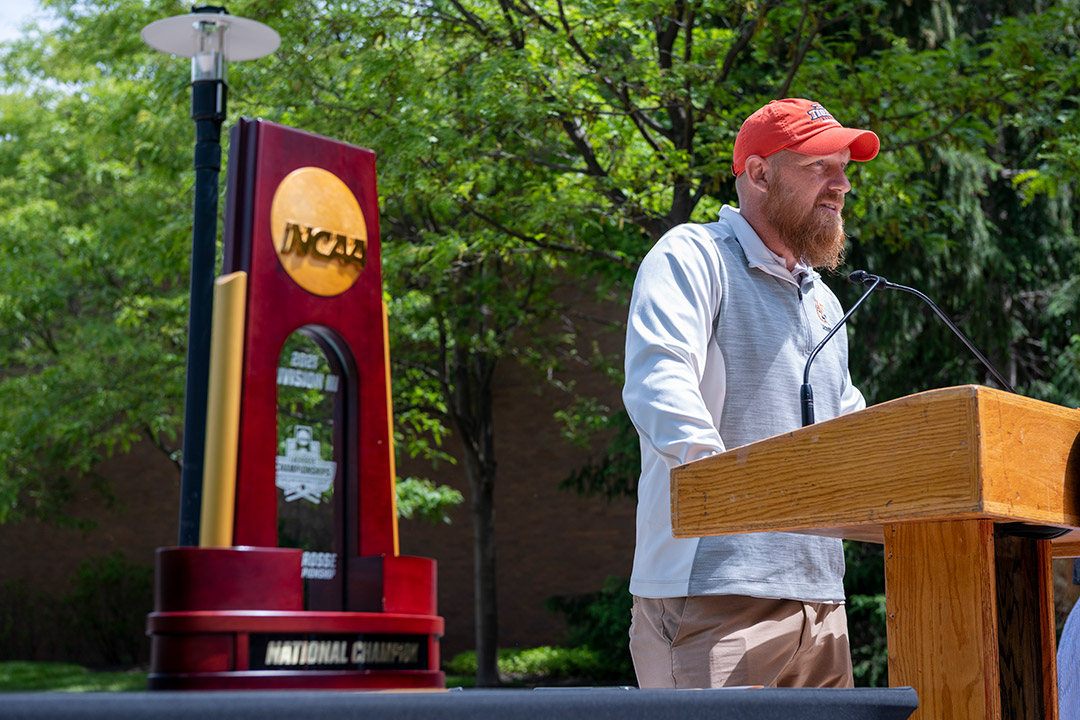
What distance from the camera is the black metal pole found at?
558 centimetres

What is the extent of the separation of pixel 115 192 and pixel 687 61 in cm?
933

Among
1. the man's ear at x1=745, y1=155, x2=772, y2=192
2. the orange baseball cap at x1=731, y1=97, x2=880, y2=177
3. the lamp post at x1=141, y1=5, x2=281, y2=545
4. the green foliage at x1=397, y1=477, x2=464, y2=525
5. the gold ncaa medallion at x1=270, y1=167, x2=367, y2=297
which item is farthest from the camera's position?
the green foliage at x1=397, y1=477, x2=464, y2=525

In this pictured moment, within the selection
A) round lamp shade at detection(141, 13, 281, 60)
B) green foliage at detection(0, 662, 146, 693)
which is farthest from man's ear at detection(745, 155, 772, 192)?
green foliage at detection(0, 662, 146, 693)

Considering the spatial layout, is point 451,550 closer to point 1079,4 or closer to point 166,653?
point 1079,4

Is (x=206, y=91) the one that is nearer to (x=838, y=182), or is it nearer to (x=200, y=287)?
(x=200, y=287)

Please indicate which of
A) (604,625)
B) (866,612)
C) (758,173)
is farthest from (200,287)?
(604,625)

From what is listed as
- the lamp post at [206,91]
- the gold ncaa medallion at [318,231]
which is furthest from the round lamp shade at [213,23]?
the gold ncaa medallion at [318,231]

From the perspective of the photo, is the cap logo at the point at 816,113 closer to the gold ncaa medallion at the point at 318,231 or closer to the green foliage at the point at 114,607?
the gold ncaa medallion at the point at 318,231

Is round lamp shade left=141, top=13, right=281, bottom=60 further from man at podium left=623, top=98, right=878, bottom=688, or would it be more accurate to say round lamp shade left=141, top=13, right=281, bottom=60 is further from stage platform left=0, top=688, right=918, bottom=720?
stage platform left=0, top=688, right=918, bottom=720

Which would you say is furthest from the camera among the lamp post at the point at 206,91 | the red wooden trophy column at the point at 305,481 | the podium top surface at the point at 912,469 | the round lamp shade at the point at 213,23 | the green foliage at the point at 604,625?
the green foliage at the point at 604,625

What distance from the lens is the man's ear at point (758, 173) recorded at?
2.91 meters

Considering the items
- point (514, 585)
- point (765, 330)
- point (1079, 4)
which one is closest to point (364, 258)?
point (765, 330)

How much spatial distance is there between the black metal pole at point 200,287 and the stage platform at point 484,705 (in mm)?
4187

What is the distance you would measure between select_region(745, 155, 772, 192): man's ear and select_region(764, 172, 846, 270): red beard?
3 cm
